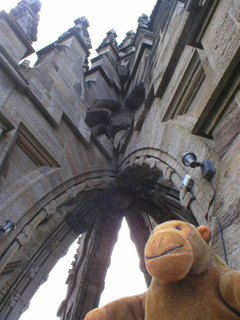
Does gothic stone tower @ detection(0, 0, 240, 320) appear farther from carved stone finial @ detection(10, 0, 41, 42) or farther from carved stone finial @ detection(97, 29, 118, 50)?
carved stone finial @ detection(97, 29, 118, 50)

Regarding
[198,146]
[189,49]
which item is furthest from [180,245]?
[189,49]

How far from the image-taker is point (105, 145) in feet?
21.5

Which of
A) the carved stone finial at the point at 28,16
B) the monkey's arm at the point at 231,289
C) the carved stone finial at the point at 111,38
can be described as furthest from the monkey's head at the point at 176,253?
the carved stone finial at the point at 111,38

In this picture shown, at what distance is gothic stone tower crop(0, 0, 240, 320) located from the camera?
7.90 ft

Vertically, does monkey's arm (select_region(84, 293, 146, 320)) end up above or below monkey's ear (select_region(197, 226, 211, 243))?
below

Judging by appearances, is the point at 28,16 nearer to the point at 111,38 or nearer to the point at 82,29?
the point at 82,29

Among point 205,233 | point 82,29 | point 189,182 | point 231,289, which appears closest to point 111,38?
point 82,29

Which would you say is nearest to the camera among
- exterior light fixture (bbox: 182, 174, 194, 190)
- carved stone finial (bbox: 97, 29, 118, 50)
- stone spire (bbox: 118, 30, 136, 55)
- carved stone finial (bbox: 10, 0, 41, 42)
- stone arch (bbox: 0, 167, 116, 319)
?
exterior light fixture (bbox: 182, 174, 194, 190)

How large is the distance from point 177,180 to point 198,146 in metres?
0.60

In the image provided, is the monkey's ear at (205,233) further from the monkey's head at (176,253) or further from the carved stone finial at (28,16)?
the carved stone finial at (28,16)

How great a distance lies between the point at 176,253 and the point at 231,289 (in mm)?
267

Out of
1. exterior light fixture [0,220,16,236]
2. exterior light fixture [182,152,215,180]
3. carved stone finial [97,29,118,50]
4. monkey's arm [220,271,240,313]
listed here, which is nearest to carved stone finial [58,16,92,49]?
carved stone finial [97,29,118,50]

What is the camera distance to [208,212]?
7.96ft

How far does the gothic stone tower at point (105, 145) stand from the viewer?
2.41m
